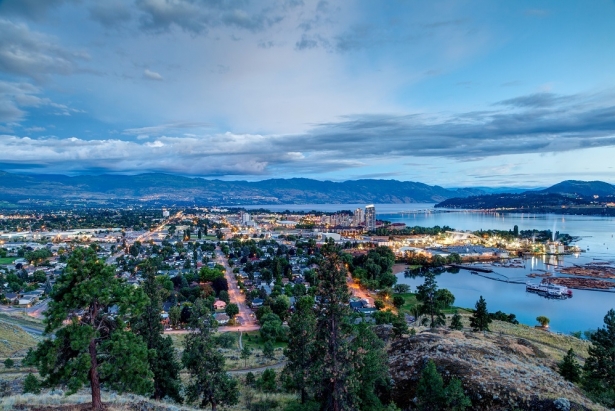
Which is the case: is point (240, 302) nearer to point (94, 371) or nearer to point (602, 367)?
point (602, 367)

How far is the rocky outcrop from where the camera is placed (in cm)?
1140

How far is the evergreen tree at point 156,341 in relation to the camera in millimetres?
11430

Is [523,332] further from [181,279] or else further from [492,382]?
[181,279]

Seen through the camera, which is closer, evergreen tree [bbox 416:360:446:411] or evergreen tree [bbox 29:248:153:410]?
evergreen tree [bbox 29:248:153:410]

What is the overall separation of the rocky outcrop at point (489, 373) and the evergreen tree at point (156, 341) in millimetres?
7263

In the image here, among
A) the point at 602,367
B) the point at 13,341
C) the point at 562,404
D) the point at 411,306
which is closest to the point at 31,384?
the point at 562,404

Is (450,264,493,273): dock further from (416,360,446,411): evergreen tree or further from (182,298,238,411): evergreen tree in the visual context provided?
(182,298,238,411): evergreen tree

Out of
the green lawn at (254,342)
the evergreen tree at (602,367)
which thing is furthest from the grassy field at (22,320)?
the evergreen tree at (602,367)

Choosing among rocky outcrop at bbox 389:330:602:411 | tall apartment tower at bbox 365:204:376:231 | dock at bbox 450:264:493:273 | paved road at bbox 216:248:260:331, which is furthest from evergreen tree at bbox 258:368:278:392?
tall apartment tower at bbox 365:204:376:231

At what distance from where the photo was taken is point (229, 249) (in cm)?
7212

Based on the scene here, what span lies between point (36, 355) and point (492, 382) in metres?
12.2

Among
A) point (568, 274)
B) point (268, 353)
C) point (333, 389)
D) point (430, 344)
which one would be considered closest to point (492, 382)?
point (430, 344)

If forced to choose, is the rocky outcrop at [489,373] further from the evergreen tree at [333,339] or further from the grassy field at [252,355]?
the grassy field at [252,355]

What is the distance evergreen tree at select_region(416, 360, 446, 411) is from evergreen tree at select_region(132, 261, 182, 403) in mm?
7319
